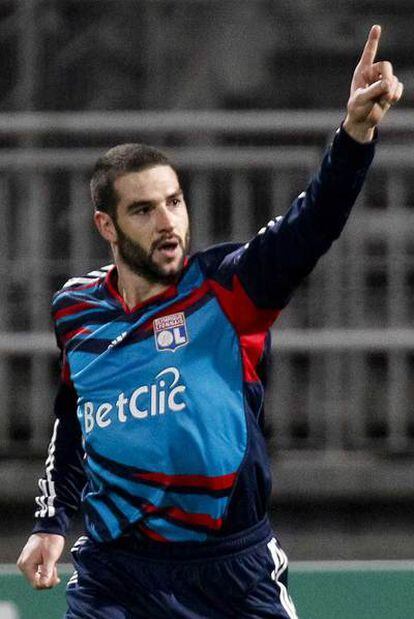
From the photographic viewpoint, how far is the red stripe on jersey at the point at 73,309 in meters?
4.98

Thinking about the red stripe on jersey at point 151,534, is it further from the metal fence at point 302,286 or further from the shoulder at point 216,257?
the metal fence at point 302,286

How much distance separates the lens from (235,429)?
4676mm

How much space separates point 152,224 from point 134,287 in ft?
0.62

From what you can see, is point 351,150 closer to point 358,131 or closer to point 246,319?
point 358,131

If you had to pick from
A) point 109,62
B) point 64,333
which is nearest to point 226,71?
point 109,62

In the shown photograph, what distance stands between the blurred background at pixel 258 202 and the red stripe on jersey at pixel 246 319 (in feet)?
11.5

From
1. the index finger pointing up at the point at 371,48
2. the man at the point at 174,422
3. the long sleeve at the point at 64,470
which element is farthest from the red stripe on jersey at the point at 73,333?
the index finger pointing up at the point at 371,48

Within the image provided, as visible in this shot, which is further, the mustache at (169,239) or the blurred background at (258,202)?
the blurred background at (258,202)

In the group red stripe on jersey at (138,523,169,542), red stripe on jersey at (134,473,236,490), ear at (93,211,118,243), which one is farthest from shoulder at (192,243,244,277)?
red stripe on jersey at (138,523,169,542)

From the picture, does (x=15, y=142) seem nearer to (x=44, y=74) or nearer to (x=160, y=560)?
(x=44, y=74)

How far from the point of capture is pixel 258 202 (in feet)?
27.4

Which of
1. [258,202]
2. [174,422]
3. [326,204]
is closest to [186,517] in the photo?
[174,422]

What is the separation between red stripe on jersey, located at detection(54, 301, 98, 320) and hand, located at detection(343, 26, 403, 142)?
37.0 inches

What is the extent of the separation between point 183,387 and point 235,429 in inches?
5.6
